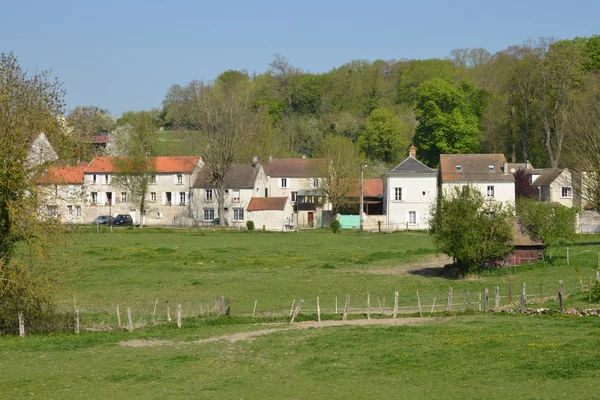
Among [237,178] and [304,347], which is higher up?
[237,178]

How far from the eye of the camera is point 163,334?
3162 cm

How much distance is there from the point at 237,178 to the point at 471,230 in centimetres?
5078

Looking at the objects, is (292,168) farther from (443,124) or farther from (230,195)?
(443,124)

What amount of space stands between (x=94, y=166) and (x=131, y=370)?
74.9 m

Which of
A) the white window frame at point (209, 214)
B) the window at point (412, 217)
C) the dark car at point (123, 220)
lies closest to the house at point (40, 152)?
the dark car at point (123, 220)

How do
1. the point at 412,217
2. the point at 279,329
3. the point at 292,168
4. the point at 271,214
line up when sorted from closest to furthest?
1. the point at 279,329
2. the point at 412,217
3. the point at 271,214
4. the point at 292,168

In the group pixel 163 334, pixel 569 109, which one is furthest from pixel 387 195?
pixel 163 334

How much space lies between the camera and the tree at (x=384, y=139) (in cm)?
11812

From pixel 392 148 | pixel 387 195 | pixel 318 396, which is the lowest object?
pixel 318 396

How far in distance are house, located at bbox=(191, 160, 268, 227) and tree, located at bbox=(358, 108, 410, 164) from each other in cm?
2804

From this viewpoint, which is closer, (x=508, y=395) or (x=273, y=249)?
(x=508, y=395)

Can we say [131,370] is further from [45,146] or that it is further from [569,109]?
[569,109]

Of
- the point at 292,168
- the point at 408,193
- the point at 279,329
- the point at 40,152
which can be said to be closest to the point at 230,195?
the point at 292,168

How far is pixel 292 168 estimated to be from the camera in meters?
102
